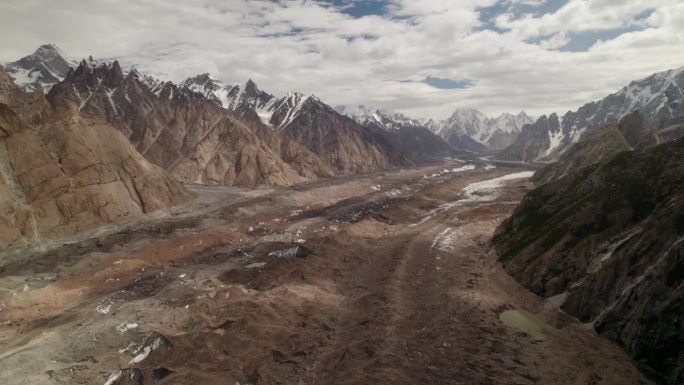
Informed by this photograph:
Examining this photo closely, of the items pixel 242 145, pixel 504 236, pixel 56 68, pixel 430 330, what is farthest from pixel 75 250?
pixel 56 68

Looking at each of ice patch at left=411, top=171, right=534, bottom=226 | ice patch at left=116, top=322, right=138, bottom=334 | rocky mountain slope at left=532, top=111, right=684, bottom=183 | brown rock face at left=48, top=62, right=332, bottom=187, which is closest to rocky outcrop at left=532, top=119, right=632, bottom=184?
rocky mountain slope at left=532, top=111, right=684, bottom=183

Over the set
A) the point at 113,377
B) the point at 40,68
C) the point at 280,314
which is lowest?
the point at 113,377

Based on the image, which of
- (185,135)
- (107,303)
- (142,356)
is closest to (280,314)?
(142,356)

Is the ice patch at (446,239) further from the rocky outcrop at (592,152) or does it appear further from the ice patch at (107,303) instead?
the rocky outcrop at (592,152)

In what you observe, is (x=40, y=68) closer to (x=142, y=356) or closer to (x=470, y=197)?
(x=470, y=197)

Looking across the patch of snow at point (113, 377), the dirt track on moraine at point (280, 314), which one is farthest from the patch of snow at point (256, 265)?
the patch of snow at point (113, 377)
